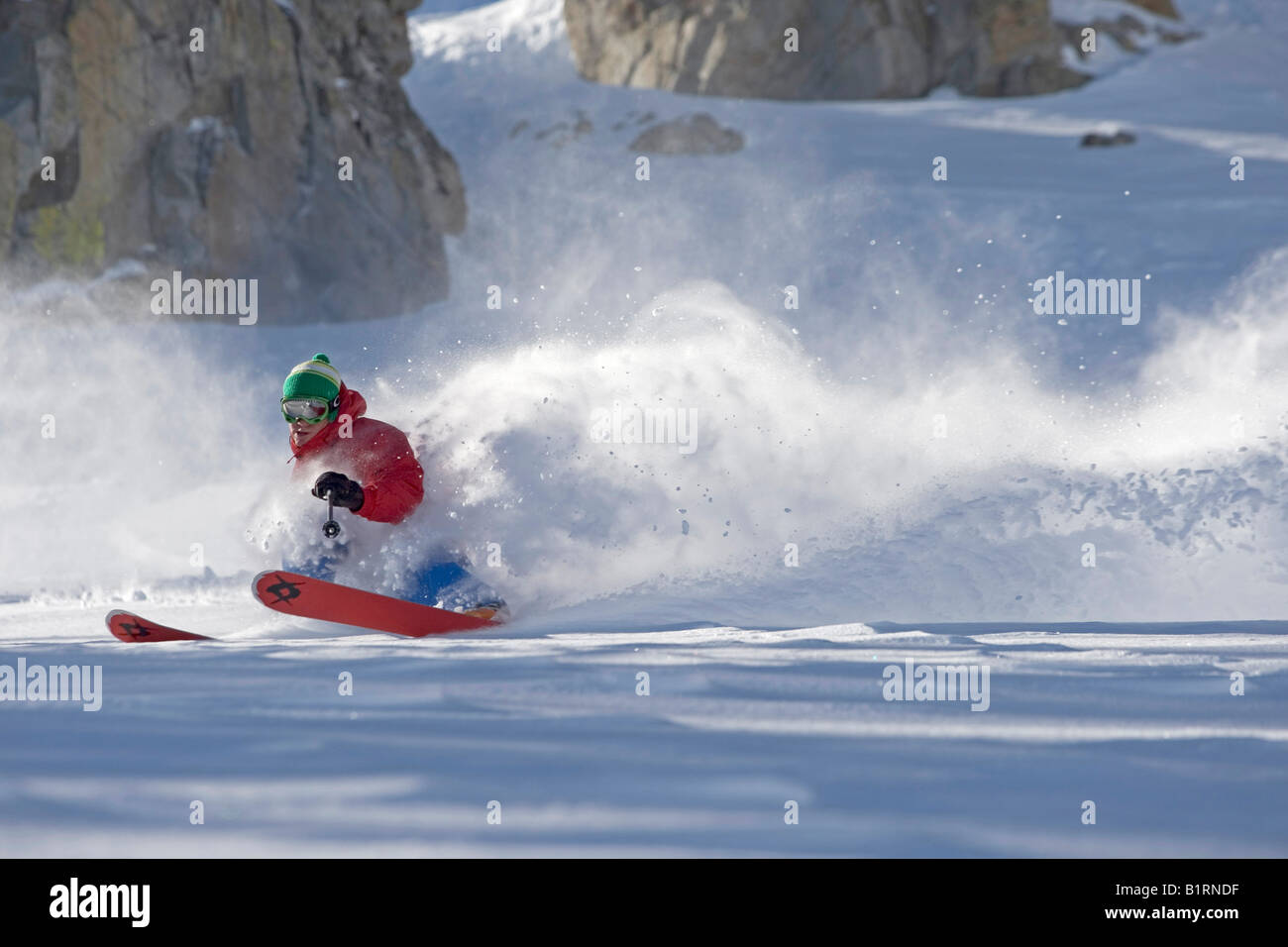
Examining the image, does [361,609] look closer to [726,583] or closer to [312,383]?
[312,383]

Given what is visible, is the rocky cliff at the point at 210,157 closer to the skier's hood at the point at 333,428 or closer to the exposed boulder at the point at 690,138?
the exposed boulder at the point at 690,138

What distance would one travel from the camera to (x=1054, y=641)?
13.1 ft

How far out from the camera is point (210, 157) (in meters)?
14.7

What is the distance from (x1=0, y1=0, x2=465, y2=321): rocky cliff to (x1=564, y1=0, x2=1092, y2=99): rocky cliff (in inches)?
405

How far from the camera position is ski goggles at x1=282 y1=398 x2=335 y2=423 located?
5207mm

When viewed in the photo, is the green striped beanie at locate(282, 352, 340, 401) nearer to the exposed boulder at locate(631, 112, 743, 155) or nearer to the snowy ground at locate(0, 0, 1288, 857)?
the snowy ground at locate(0, 0, 1288, 857)

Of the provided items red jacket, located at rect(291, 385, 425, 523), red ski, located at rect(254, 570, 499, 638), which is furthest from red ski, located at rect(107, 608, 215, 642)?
red jacket, located at rect(291, 385, 425, 523)

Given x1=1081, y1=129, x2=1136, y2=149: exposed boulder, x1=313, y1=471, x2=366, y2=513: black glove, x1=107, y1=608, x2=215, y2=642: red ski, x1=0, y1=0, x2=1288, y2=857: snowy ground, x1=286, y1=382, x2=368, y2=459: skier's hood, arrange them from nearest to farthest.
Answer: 1. x1=0, y1=0, x2=1288, y2=857: snowy ground
2. x1=107, y1=608, x2=215, y2=642: red ski
3. x1=313, y1=471, x2=366, y2=513: black glove
4. x1=286, y1=382, x2=368, y2=459: skier's hood
5. x1=1081, y1=129, x2=1136, y2=149: exposed boulder

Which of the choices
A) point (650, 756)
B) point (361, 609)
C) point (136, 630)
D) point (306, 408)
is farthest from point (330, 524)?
point (650, 756)

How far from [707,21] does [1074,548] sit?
23.7 meters

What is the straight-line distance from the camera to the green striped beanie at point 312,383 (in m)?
5.20

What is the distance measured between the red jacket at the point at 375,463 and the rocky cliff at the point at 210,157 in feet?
32.7
